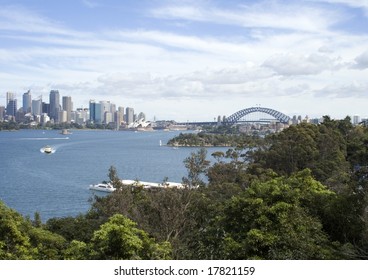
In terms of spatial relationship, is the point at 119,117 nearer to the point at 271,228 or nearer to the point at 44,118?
the point at 44,118

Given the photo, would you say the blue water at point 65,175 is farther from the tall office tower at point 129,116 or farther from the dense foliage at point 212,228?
the tall office tower at point 129,116

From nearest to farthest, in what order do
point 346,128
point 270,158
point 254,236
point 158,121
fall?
1. point 254,236
2. point 270,158
3. point 346,128
4. point 158,121

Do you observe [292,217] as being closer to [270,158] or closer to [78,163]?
[270,158]

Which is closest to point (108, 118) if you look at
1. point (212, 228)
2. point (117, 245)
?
point (212, 228)

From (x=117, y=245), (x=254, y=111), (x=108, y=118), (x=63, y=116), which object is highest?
(x=254, y=111)

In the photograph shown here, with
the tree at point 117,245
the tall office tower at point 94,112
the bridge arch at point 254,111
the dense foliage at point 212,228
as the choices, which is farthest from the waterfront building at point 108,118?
the tree at point 117,245

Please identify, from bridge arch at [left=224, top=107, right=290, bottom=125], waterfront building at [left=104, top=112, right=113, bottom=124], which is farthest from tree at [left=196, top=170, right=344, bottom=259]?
waterfront building at [left=104, top=112, right=113, bottom=124]

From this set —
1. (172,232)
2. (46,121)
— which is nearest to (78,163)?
(172,232)
